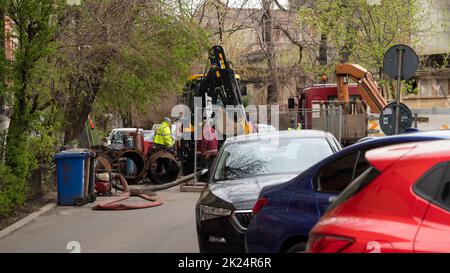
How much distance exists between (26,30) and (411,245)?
10387 mm

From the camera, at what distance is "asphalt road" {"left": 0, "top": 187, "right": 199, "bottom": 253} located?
976 centimetres

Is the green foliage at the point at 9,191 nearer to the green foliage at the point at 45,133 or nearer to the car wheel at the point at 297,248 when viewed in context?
the green foliage at the point at 45,133

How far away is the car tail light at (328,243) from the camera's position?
3656mm

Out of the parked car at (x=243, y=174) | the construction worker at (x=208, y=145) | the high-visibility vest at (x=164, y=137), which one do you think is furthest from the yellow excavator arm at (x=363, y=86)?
the parked car at (x=243, y=174)

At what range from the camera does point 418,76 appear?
1564 inches

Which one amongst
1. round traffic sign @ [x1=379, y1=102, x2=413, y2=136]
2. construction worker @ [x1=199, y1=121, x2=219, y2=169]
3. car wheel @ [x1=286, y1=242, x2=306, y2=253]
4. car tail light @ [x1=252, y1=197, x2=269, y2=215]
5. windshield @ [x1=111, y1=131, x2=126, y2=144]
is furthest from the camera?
windshield @ [x1=111, y1=131, x2=126, y2=144]

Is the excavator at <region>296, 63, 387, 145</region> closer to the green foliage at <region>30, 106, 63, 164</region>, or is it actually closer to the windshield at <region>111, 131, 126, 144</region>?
the green foliage at <region>30, 106, 63, 164</region>

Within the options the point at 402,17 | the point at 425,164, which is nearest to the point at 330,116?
the point at 402,17

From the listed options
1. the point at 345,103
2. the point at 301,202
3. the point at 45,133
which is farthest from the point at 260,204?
the point at 345,103

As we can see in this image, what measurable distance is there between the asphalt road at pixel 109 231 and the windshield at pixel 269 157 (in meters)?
1.26

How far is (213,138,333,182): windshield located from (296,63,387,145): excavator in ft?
34.6

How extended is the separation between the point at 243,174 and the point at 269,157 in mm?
427

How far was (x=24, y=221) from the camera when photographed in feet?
40.3

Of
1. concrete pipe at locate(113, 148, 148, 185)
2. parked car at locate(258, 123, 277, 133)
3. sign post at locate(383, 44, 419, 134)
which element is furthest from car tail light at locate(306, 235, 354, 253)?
parked car at locate(258, 123, 277, 133)
